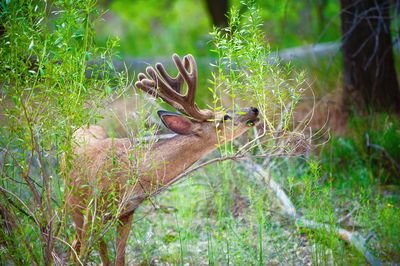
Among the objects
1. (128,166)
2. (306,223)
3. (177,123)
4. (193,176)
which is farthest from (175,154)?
(193,176)

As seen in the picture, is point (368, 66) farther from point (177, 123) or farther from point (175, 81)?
point (177, 123)

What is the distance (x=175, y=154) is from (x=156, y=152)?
14 centimetres

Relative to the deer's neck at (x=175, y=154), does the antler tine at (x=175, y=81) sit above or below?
above

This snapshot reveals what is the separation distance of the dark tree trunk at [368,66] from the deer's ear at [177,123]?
349 cm

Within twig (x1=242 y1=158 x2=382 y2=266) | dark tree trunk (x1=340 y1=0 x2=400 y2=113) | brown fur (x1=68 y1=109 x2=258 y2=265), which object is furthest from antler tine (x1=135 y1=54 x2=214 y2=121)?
dark tree trunk (x1=340 y1=0 x2=400 y2=113)

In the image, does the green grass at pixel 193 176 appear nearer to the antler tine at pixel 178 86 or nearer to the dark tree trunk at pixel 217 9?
the antler tine at pixel 178 86

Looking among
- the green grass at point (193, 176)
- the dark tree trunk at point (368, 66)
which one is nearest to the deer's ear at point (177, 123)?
the green grass at point (193, 176)

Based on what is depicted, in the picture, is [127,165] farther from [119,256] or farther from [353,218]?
[353,218]

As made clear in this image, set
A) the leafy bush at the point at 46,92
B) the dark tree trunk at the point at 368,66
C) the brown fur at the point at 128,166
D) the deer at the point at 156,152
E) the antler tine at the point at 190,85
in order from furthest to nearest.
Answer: the dark tree trunk at the point at 368,66 → the antler tine at the point at 190,85 → the deer at the point at 156,152 → the brown fur at the point at 128,166 → the leafy bush at the point at 46,92

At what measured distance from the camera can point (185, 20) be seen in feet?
67.9

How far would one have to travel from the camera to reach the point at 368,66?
823 cm

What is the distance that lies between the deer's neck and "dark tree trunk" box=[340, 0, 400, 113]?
3.48m

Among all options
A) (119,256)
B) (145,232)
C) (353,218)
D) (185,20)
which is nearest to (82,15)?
(119,256)

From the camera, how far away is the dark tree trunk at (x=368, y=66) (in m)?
8.13
